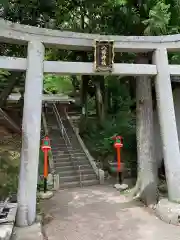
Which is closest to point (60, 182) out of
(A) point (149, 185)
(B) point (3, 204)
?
(A) point (149, 185)

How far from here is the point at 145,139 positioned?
29.8 ft

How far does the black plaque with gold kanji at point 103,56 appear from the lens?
24.5 ft

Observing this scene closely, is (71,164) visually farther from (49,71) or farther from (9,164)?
(49,71)

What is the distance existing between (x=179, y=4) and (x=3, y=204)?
8063 millimetres

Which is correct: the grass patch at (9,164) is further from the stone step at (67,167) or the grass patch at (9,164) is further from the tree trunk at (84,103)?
the tree trunk at (84,103)

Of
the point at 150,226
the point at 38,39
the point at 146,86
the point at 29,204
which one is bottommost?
the point at 150,226

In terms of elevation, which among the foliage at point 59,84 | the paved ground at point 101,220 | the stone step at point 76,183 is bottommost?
the paved ground at point 101,220

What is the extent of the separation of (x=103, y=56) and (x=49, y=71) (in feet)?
5.33

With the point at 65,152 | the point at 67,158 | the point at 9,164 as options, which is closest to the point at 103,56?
the point at 9,164

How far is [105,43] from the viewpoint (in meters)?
7.56

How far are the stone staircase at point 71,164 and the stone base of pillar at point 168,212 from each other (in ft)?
13.0

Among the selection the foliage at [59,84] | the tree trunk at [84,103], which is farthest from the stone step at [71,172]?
the foliage at [59,84]

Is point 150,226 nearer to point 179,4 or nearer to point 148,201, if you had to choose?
point 148,201

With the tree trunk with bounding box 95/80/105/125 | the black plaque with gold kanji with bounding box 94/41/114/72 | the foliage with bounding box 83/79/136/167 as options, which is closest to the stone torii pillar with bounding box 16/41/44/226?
the black plaque with gold kanji with bounding box 94/41/114/72
